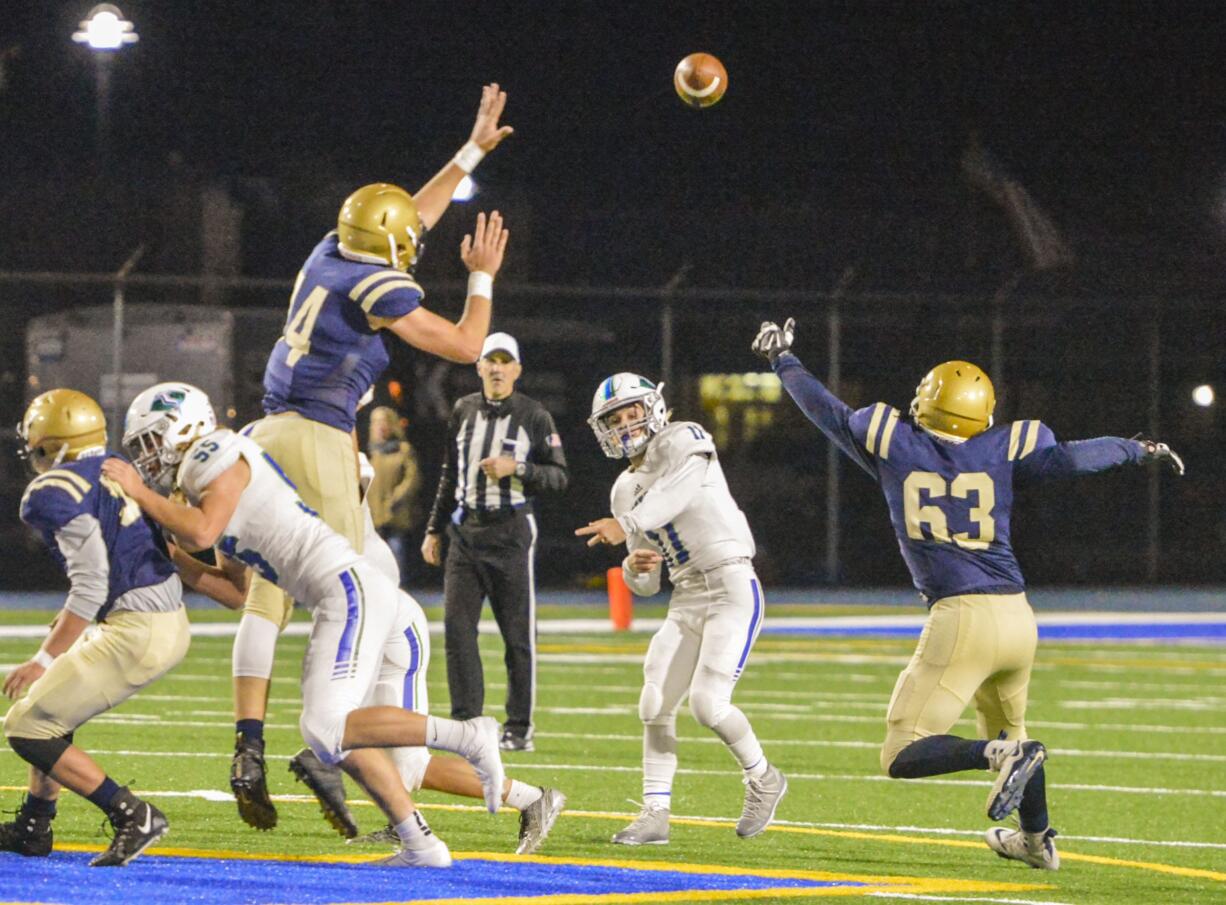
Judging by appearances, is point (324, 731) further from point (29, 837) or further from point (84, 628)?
point (29, 837)

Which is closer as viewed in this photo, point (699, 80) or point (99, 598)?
point (99, 598)

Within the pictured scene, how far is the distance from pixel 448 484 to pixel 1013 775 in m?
4.96

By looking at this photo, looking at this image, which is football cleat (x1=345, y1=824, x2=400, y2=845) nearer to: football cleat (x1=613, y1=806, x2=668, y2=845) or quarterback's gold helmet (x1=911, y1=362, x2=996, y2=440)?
football cleat (x1=613, y1=806, x2=668, y2=845)

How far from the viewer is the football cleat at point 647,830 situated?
7.09 metres

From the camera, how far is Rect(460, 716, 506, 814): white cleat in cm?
650

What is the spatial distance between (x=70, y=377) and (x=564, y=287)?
5342mm

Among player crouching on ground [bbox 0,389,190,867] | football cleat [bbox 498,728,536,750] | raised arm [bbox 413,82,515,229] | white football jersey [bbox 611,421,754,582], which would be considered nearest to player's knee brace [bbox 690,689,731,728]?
white football jersey [bbox 611,421,754,582]

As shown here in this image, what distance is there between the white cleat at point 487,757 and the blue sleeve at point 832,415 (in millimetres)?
1631

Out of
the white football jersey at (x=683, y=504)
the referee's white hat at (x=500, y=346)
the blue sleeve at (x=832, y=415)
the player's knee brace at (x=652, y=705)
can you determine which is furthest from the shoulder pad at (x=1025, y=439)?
the referee's white hat at (x=500, y=346)

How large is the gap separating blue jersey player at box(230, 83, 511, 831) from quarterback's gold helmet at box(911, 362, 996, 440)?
5.17 ft

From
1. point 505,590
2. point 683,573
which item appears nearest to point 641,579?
point 683,573

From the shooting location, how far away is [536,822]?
675 centimetres

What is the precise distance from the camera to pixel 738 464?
23.2 metres

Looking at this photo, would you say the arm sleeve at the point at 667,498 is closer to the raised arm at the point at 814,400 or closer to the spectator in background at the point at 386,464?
the raised arm at the point at 814,400
